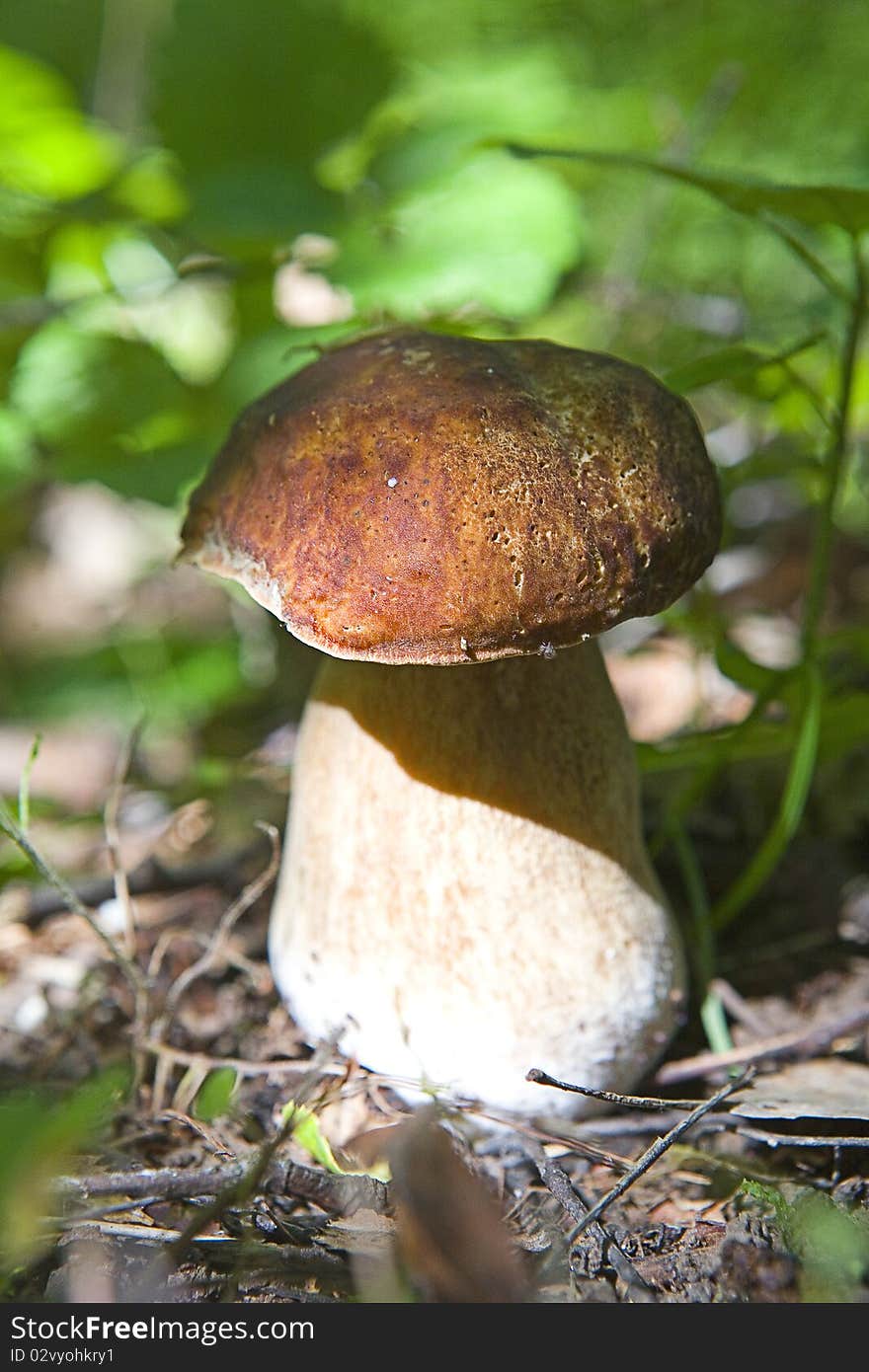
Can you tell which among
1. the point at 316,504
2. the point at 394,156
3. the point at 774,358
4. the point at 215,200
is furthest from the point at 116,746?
the point at 774,358

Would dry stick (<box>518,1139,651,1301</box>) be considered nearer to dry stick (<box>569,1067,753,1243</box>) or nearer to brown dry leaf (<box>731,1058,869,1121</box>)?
dry stick (<box>569,1067,753,1243</box>)

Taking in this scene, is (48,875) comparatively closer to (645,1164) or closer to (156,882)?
(156,882)

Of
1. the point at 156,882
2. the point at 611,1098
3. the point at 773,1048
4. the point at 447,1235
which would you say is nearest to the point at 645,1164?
the point at 611,1098

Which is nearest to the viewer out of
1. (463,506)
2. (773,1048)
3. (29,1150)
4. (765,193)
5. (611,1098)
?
(29,1150)

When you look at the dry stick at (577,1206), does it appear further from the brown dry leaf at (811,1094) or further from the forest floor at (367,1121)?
the brown dry leaf at (811,1094)

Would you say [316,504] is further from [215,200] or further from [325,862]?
[215,200]

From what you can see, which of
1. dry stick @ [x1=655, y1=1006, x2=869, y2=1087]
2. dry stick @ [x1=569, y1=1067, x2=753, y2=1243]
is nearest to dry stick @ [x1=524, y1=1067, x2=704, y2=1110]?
dry stick @ [x1=569, y1=1067, x2=753, y2=1243]
